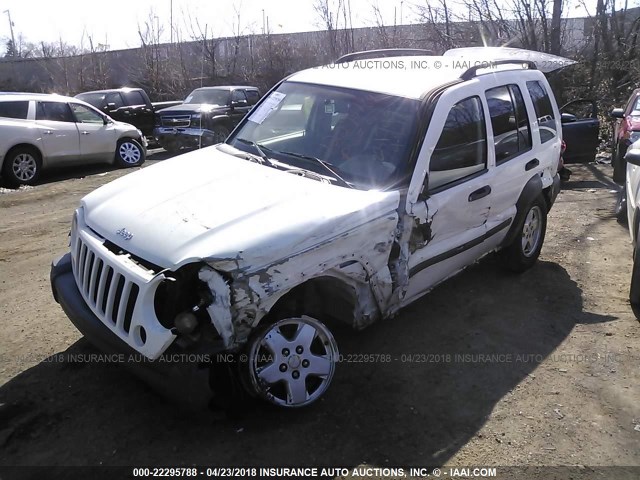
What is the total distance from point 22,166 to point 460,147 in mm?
9133

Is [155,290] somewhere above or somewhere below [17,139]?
below

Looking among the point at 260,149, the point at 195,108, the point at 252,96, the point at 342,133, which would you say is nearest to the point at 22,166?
the point at 195,108

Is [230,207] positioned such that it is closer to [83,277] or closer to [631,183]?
[83,277]

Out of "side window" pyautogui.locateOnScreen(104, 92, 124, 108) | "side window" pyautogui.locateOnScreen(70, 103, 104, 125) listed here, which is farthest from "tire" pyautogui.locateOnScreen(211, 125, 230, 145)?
"side window" pyautogui.locateOnScreen(104, 92, 124, 108)

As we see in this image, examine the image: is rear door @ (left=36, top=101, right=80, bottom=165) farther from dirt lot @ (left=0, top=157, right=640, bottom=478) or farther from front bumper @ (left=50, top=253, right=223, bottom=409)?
Result: front bumper @ (left=50, top=253, right=223, bottom=409)

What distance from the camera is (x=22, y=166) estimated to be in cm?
1070

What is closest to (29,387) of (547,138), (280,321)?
(280,321)

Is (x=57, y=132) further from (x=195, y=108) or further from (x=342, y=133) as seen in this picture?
(x=342, y=133)

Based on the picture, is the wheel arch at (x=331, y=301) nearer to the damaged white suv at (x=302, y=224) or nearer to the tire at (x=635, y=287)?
the damaged white suv at (x=302, y=224)

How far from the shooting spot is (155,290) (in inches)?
116

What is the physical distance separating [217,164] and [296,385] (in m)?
1.72

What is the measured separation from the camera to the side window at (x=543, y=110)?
214 inches

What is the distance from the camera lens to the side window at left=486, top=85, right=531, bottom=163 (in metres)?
4.73

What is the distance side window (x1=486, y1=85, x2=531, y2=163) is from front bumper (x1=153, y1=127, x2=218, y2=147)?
10.0 metres
